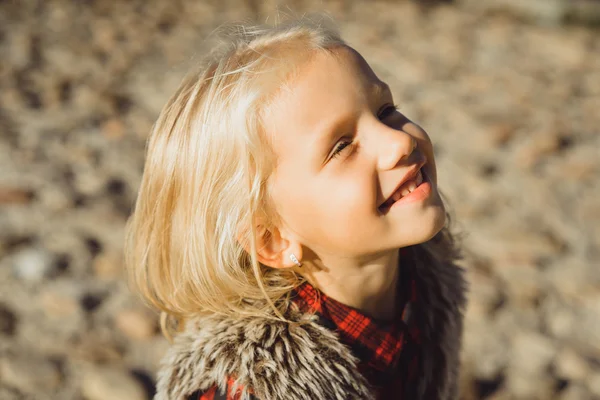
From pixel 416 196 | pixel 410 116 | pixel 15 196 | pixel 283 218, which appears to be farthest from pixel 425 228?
pixel 410 116

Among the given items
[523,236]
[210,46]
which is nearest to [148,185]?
[210,46]

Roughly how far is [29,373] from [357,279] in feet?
4.00

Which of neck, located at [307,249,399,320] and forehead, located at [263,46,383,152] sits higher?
forehead, located at [263,46,383,152]

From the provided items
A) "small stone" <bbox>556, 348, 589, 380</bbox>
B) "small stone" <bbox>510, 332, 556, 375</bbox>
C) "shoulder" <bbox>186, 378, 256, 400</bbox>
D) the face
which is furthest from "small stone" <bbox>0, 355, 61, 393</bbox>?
"small stone" <bbox>556, 348, 589, 380</bbox>

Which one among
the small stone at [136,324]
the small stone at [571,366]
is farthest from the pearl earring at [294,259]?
the small stone at [571,366]

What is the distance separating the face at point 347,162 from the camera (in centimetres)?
119

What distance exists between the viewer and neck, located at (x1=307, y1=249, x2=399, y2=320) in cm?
137

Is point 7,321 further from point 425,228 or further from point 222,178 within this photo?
point 425,228

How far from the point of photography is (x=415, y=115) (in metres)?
3.56

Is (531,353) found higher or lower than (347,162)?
lower

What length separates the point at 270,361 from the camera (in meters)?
1.24

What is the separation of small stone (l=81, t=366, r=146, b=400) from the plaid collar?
89 centimetres

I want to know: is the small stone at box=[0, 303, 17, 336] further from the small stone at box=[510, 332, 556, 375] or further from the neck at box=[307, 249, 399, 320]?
the small stone at box=[510, 332, 556, 375]

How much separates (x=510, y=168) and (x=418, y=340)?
1.81m
